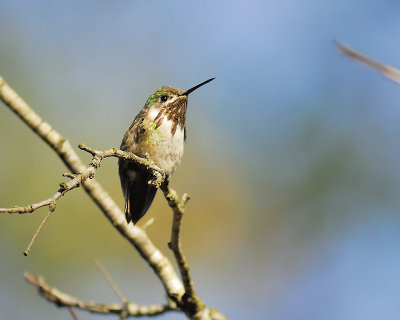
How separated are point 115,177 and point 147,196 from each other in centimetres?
419

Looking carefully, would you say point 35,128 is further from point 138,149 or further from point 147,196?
point 147,196

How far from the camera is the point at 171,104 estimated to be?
15.2ft

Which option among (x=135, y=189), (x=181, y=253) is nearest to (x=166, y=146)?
(x=135, y=189)

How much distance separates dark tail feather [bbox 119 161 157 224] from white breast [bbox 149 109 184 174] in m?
0.16

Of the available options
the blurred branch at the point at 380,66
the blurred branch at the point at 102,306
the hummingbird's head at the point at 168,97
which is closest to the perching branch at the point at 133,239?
the blurred branch at the point at 102,306

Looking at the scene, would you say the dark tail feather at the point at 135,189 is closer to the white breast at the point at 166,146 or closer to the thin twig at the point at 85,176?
the white breast at the point at 166,146

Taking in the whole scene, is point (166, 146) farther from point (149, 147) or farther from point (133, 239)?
point (133, 239)

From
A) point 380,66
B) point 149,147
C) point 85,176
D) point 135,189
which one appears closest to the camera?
point 380,66

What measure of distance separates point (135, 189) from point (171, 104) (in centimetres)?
83

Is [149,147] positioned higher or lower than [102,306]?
higher

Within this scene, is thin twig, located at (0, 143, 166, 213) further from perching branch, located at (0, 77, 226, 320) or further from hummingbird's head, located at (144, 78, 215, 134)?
hummingbird's head, located at (144, 78, 215, 134)

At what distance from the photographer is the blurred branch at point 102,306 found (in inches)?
164

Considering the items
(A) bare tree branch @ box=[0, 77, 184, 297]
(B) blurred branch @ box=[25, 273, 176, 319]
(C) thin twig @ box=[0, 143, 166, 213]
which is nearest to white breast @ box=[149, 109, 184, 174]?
(A) bare tree branch @ box=[0, 77, 184, 297]

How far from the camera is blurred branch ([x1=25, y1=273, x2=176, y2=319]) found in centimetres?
417
